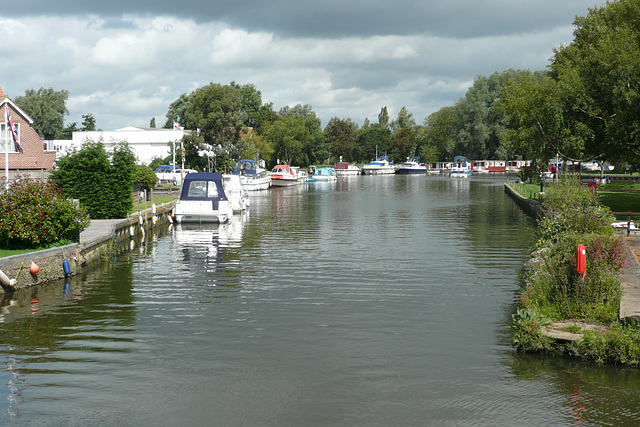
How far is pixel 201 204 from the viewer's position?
37281 mm

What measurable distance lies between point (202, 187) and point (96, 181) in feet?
26.0

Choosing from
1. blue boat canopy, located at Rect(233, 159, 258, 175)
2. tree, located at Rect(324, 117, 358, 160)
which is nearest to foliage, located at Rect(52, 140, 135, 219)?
blue boat canopy, located at Rect(233, 159, 258, 175)

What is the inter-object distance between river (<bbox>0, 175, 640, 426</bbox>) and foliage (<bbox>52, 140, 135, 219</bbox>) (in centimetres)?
831

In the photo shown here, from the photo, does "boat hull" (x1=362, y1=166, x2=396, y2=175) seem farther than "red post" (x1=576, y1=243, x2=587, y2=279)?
Yes

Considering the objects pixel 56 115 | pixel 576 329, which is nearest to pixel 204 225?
pixel 576 329

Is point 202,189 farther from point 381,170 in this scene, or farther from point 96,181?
point 381,170

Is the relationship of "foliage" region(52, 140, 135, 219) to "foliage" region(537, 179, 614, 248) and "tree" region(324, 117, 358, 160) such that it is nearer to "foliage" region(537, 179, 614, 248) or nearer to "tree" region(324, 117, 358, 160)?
"foliage" region(537, 179, 614, 248)

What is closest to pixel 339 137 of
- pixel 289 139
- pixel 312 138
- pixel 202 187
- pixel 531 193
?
pixel 312 138

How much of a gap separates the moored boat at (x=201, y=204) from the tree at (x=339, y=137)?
156m

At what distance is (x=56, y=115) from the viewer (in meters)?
142

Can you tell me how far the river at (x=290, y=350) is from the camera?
10.3 meters

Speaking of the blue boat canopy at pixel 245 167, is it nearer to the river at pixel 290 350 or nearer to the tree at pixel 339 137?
the river at pixel 290 350

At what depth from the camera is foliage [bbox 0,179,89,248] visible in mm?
20797

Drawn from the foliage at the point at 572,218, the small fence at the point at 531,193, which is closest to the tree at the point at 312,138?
the small fence at the point at 531,193
